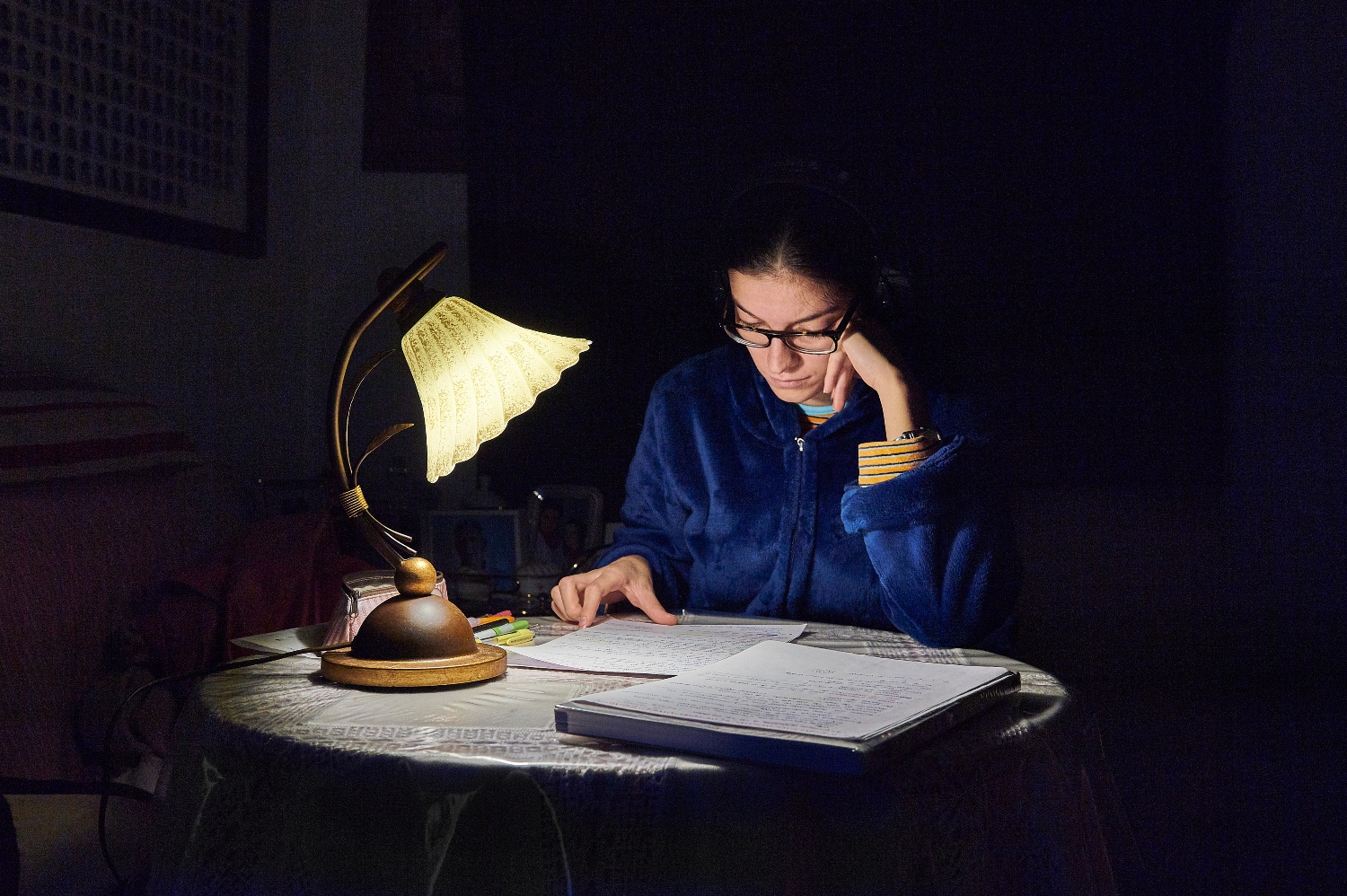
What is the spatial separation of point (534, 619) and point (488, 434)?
1.25 feet

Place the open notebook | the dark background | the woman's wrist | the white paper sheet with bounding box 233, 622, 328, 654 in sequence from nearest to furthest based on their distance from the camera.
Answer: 1. the open notebook
2. the white paper sheet with bounding box 233, 622, 328, 654
3. the woman's wrist
4. the dark background

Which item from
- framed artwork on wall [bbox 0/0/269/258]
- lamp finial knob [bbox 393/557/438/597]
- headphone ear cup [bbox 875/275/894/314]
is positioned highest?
framed artwork on wall [bbox 0/0/269/258]

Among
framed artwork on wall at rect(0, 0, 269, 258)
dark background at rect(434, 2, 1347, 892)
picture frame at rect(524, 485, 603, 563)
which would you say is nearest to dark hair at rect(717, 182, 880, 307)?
Result: dark background at rect(434, 2, 1347, 892)

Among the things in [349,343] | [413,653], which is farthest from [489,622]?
[349,343]

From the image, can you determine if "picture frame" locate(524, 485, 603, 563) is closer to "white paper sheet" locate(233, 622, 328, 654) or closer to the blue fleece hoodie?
the blue fleece hoodie

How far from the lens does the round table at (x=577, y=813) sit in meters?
0.69

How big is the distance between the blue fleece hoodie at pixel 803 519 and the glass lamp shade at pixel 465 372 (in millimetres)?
464

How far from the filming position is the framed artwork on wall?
67.1 inches

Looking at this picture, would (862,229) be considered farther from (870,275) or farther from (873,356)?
(873,356)

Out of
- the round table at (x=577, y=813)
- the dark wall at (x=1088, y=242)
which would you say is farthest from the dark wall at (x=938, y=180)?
the round table at (x=577, y=813)

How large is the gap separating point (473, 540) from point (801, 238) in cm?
97

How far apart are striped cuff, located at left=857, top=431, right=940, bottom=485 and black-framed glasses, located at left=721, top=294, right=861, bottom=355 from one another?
22cm

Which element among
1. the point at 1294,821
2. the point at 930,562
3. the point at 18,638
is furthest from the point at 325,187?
the point at 1294,821

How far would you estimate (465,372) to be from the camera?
1.02 metres
